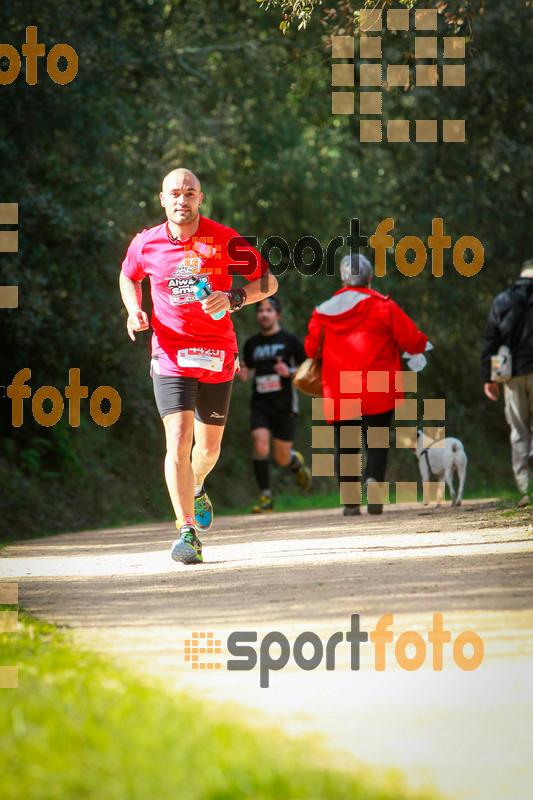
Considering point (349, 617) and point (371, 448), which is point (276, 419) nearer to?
point (371, 448)

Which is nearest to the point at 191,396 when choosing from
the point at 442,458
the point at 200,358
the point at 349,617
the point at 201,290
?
the point at 200,358

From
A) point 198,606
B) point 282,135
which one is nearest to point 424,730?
point 198,606

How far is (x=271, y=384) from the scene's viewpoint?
42.2 feet

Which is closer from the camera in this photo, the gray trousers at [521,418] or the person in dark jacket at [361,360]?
the person in dark jacket at [361,360]

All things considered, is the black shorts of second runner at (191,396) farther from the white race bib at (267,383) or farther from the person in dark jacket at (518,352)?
the white race bib at (267,383)

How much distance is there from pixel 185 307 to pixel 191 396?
59cm

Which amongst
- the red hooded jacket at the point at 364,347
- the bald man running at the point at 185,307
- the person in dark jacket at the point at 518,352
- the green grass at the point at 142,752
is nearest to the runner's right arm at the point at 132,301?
the bald man running at the point at 185,307

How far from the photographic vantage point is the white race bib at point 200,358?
7.00 meters

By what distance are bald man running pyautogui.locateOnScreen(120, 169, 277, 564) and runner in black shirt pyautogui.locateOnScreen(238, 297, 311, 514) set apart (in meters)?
5.52

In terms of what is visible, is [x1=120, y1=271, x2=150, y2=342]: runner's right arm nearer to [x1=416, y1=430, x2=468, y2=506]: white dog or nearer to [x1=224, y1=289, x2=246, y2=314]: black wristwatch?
[x1=224, y1=289, x2=246, y2=314]: black wristwatch

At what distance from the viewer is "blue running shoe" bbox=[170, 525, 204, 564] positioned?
22.9 feet

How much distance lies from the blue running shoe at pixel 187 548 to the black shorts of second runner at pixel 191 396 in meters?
0.77

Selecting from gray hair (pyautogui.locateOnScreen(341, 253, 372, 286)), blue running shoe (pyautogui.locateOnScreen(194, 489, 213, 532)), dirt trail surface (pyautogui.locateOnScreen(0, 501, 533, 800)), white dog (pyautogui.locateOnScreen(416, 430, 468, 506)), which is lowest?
dirt trail surface (pyautogui.locateOnScreen(0, 501, 533, 800))

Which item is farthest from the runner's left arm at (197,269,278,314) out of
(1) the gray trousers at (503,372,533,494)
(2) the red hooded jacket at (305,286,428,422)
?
(1) the gray trousers at (503,372,533,494)
